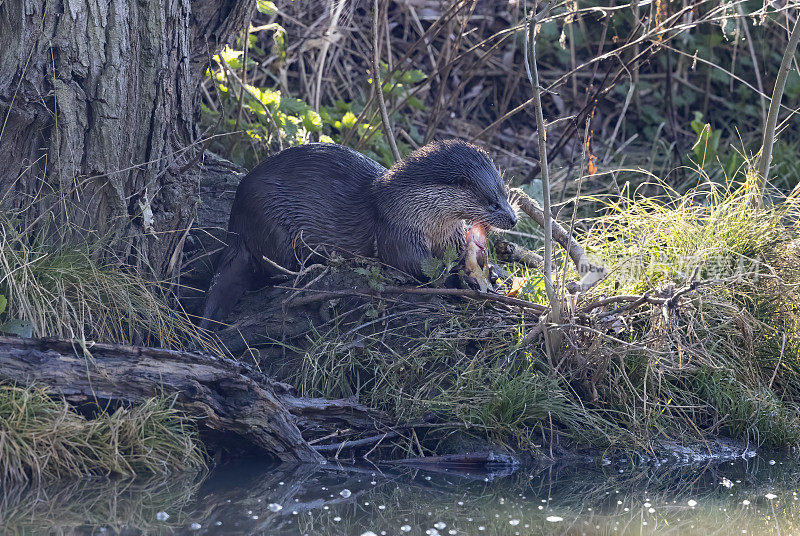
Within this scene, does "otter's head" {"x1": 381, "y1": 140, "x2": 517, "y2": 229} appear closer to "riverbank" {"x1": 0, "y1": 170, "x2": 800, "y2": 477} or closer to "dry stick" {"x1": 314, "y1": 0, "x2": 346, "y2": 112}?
"riverbank" {"x1": 0, "y1": 170, "x2": 800, "y2": 477}

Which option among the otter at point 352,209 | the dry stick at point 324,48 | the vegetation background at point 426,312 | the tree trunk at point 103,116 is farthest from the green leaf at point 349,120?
the tree trunk at point 103,116

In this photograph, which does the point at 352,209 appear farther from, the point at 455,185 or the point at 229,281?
the point at 229,281

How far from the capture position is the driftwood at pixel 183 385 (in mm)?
2854

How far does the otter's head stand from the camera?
3.58 m

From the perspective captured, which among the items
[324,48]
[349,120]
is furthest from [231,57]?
[324,48]

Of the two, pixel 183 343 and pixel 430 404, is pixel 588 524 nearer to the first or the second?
pixel 430 404

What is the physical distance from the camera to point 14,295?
3.04 m

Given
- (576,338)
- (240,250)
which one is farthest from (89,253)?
(576,338)

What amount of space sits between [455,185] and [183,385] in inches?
50.2

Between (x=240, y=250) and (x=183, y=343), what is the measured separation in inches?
17.9

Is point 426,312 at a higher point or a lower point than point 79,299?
lower

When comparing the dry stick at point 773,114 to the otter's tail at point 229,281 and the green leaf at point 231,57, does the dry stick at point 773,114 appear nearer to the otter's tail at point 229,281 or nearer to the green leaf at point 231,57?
the otter's tail at point 229,281

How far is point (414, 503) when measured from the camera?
274 cm

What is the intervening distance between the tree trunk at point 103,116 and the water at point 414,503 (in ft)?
3.41
